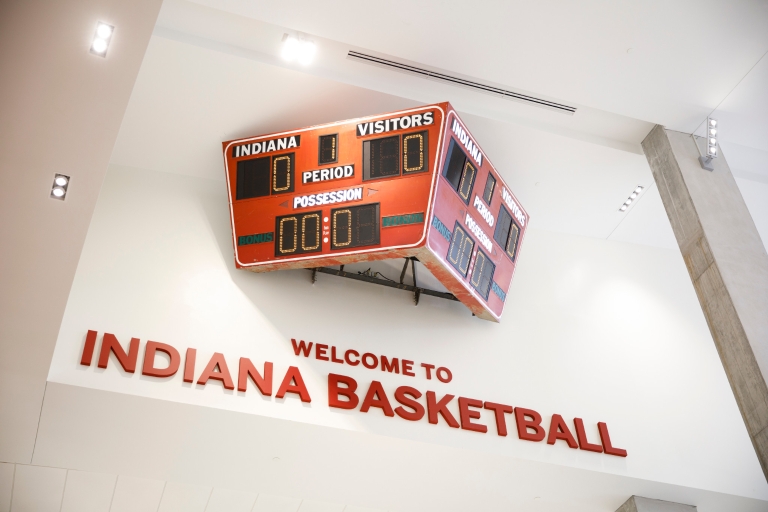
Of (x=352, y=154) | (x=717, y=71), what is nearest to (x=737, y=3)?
(x=717, y=71)

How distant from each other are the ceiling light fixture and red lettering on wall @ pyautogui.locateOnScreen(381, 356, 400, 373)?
13.2 ft

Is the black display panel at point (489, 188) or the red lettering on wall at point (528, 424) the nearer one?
the red lettering on wall at point (528, 424)

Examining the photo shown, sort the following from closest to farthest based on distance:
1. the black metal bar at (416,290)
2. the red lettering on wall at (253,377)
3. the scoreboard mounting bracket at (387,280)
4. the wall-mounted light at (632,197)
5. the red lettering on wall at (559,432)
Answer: the red lettering on wall at (253,377) → the red lettering on wall at (559,432) → the scoreboard mounting bracket at (387,280) → the black metal bar at (416,290) → the wall-mounted light at (632,197)

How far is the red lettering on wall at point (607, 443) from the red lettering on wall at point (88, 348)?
5.24 m

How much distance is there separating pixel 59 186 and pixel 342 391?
3464 millimetres

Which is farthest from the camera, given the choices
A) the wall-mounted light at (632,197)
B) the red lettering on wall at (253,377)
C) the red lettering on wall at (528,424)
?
the wall-mounted light at (632,197)

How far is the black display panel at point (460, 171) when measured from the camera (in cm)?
707

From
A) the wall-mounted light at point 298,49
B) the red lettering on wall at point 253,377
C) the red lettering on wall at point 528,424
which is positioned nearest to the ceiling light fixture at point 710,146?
the red lettering on wall at point 528,424

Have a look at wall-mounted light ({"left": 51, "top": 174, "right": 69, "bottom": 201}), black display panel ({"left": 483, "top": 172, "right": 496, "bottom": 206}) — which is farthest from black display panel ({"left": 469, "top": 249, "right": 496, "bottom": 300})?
wall-mounted light ({"left": 51, "top": 174, "right": 69, "bottom": 201})

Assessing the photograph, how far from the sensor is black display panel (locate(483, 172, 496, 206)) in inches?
302

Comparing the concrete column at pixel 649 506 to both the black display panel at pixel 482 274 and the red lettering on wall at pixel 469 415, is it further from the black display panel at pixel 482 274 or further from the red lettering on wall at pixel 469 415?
the black display panel at pixel 482 274

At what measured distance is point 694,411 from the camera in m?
8.06

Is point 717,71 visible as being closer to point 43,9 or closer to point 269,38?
point 269,38

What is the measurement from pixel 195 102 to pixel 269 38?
42.7 inches
